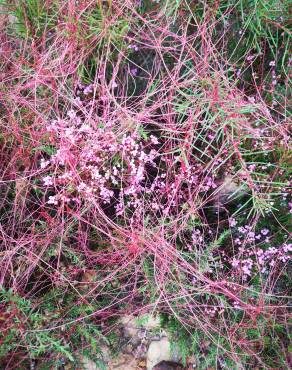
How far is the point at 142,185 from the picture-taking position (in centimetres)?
178

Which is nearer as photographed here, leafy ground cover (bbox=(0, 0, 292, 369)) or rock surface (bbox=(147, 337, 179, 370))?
leafy ground cover (bbox=(0, 0, 292, 369))

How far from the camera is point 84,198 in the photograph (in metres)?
1.66

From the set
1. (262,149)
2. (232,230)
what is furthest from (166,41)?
(232,230)

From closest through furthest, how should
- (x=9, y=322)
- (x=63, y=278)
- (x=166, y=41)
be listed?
(x=9, y=322) < (x=63, y=278) < (x=166, y=41)

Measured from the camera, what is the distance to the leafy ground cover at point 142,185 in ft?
5.37

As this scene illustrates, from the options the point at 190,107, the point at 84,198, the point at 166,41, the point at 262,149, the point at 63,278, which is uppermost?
the point at 166,41

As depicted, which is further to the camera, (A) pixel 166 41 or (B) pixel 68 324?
(A) pixel 166 41

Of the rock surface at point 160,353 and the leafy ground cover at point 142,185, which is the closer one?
the leafy ground cover at point 142,185

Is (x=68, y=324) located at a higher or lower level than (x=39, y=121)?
lower

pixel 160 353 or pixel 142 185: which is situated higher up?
pixel 142 185

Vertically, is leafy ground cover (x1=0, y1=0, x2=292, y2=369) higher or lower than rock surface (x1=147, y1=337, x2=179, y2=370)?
higher

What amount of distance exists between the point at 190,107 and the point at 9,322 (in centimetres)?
109

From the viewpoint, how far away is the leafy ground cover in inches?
64.5

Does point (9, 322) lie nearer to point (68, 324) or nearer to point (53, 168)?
point (68, 324)
